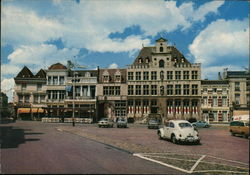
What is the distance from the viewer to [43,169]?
8.81 m

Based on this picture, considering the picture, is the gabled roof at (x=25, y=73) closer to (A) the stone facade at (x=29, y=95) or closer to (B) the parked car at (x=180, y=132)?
(A) the stone facade at (x=29, y=95)

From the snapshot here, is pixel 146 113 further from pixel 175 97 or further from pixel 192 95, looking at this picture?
pixel 192 95

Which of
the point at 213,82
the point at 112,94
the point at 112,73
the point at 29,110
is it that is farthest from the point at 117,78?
the point at 29,110

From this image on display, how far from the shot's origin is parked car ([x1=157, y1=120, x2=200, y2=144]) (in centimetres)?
1780

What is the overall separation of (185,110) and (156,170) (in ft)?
155

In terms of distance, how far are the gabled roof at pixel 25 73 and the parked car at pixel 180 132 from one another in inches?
2088

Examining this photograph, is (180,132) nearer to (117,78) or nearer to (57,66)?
(117,78)

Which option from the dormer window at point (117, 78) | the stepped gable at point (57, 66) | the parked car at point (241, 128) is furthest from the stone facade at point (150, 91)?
the parked car at point (241, 128)

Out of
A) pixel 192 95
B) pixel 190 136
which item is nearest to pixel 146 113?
pixel 192 95

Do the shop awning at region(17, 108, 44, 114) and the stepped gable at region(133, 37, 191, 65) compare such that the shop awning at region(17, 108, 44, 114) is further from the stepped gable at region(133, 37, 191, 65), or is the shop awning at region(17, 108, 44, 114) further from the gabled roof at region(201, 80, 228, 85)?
the gabled roof at region(201, 80, 228, 85)

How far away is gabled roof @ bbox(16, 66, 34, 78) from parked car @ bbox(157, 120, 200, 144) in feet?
174

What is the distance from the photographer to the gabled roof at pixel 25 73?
2489 inches

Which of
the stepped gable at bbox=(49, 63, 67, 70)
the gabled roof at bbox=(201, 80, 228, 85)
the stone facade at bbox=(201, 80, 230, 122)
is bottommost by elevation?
the stone facade at bbox=(201, 80, 230, 122)

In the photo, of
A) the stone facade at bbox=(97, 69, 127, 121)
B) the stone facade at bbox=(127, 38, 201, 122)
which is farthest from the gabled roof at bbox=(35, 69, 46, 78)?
the stone facade at bbox=(127, 38, 201, 122)
